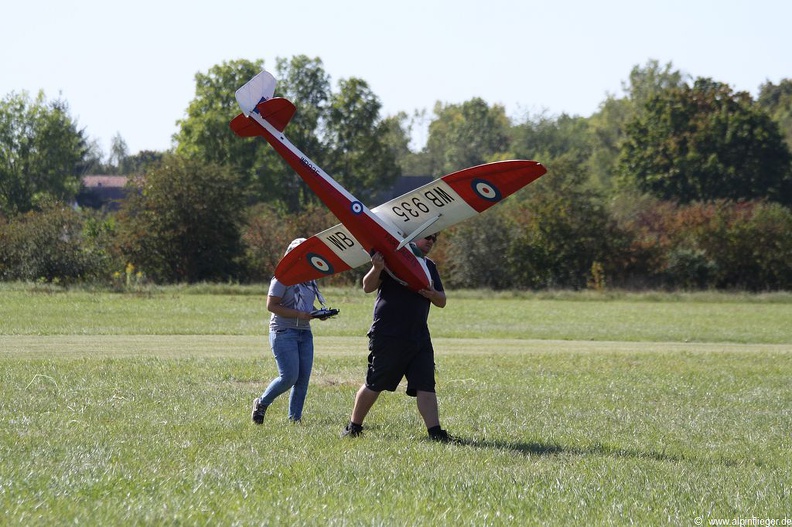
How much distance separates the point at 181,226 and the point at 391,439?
39.9m

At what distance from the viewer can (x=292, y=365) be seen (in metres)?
10.6

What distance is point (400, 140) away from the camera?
516 feet

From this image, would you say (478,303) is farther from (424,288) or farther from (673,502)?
(673,502)

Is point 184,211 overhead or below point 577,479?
overhead

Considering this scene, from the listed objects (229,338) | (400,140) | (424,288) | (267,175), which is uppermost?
(400,140)

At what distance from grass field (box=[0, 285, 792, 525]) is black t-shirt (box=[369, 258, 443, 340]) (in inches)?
40.6

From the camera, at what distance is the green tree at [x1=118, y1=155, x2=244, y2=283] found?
48281 mm

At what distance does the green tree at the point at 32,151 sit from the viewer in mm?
73950

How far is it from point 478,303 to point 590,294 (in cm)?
722

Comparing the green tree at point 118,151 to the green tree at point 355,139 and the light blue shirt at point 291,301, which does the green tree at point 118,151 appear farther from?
the light blue shirt at point 291,301

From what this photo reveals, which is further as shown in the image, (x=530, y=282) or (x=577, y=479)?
(x=530, y=282)

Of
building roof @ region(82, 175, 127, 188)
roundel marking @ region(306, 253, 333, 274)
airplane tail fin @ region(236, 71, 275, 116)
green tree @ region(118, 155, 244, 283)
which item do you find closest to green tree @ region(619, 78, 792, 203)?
green tree @ region(118, 155, 244, 283)

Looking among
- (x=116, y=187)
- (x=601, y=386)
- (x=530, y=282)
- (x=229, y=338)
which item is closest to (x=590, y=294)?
(x=530, y=282)

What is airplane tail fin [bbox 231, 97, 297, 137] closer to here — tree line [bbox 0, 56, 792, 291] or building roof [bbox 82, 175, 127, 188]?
tree line [bbox 0, 56, 792, 291]
